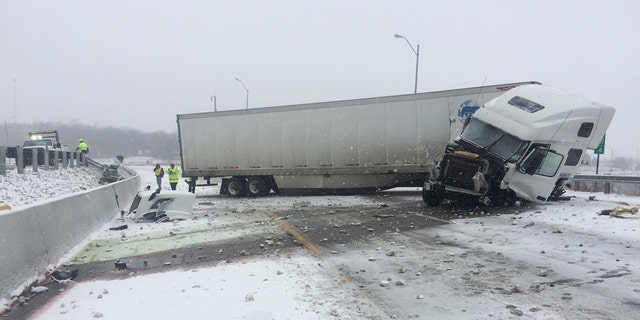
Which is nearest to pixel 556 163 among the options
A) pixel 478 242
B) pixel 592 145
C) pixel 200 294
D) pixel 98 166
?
pixel 592 145

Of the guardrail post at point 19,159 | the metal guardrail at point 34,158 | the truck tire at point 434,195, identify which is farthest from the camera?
the guardrail post at point 19,159

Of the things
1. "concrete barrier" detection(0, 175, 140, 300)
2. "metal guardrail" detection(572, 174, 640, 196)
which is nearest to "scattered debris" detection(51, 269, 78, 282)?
"concrete barrier" detection(0, 175, 140, 300)

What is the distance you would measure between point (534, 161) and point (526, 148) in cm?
40

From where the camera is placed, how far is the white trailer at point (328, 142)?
679 inches

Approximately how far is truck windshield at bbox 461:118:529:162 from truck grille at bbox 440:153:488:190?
67cm

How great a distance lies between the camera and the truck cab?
1167cm

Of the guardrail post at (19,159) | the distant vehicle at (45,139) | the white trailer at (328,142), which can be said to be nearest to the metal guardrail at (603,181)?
the white trailer at (328,142)

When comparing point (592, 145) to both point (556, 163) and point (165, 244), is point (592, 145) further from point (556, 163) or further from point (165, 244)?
point (165, 244)

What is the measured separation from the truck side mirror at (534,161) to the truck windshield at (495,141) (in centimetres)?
24

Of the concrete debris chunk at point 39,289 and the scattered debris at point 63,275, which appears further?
the scattered debris at point 63,275

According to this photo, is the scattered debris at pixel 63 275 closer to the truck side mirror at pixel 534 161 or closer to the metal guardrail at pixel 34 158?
the truck side mirror at pixel 534 161

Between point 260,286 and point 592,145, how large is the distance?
35.9 ft

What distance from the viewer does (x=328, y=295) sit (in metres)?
5.14

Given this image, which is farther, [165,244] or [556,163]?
[556,163]
